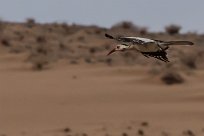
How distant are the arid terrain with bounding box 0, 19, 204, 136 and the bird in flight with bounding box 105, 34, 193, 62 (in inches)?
762

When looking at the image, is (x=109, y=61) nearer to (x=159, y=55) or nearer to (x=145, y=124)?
(x=145, y=124)

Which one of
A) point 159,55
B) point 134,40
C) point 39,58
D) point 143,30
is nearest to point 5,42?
point 39,58

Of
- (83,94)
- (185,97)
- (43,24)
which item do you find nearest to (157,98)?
(185,97)

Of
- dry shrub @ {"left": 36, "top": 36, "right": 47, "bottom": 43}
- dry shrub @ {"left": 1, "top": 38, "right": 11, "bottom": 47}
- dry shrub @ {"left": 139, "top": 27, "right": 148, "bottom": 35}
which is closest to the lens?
dry shrub @ {"left": 1, "top": 38, "right": 11, "bottom": 47}

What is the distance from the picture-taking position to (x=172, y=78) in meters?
33.6

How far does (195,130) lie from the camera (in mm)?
24688

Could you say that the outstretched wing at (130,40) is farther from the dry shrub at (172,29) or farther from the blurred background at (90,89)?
the dry shrub at (172,29)

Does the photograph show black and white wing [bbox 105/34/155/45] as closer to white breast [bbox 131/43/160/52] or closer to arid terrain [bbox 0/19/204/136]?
white breast [bbox 131/43/160/52]

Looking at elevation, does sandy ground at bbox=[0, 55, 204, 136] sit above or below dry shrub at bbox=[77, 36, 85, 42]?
below

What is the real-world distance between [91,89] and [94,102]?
185 centimetres

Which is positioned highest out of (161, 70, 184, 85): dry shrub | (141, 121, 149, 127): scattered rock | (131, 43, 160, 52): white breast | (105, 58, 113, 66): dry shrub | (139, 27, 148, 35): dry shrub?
(131, 43, 160, 52): white breast

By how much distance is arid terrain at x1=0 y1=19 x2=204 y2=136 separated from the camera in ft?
83.3

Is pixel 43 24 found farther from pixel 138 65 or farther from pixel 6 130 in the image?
pixel 6 130

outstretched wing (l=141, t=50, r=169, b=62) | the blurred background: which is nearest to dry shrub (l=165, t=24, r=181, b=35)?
the blurred background
